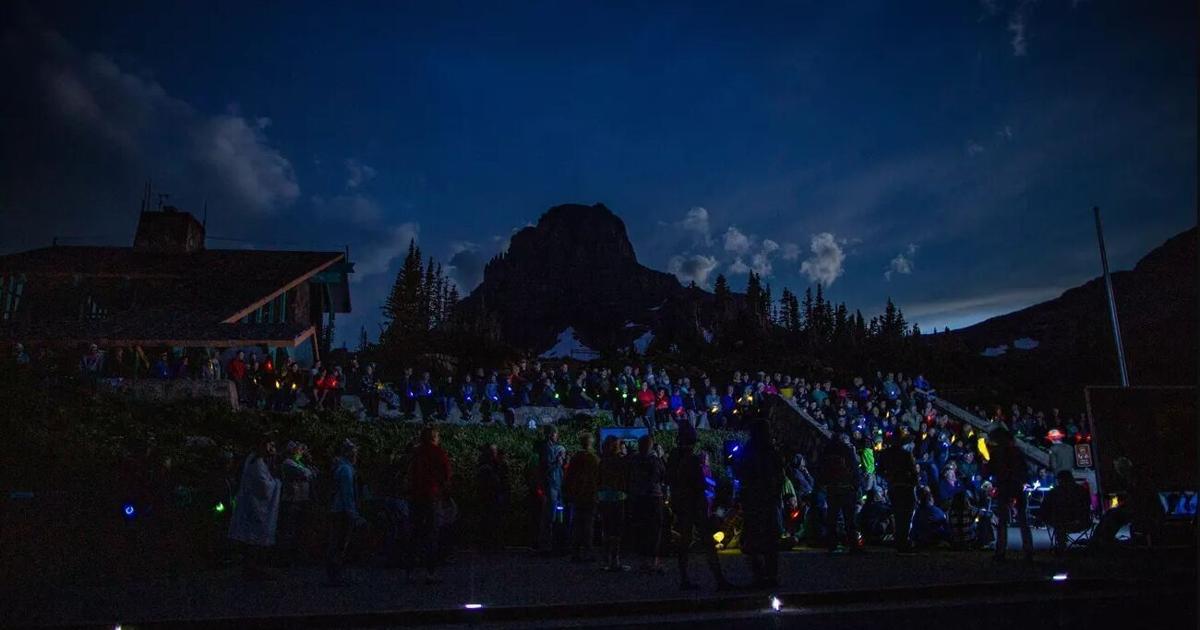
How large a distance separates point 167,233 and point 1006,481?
32450 mm

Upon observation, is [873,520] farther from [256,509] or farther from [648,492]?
[256,509]

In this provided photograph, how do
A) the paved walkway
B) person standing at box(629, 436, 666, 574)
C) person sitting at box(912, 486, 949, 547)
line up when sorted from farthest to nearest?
person sitting at box(912, 486, 949, 547) → person standing at box(629, 436, 666, 574) → the paved walkway

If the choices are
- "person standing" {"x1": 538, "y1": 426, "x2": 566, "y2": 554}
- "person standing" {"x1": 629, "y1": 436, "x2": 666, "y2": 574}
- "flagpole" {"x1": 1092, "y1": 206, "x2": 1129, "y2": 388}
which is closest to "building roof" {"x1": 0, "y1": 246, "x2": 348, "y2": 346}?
"person standing" {"x1": 538, "y1": 426, "x2": 566, "y2": 554}

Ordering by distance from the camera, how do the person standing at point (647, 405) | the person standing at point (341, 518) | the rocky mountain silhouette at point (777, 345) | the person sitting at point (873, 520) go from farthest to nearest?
the rocky mountain silhouette at point (777, 345), the person standing at point (647, 405), the person sitting at point (873, 520), the person standing at point (341, 518)

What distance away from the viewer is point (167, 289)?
26125 mm

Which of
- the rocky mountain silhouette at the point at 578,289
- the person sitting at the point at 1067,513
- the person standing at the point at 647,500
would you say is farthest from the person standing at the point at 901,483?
the rocky mountain silhouette at the point at 578,289

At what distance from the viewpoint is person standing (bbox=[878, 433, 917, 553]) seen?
10836 mm

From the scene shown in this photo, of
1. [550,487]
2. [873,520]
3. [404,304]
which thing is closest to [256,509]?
[550,487]

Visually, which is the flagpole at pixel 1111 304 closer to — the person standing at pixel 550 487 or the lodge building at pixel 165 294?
the person standing at pixel 550 487

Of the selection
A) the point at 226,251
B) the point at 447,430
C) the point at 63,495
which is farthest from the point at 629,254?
the point at 63,495

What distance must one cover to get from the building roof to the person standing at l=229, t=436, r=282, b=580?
477 inches

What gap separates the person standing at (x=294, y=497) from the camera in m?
9.35

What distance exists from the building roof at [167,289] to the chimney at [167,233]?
0.62 meters

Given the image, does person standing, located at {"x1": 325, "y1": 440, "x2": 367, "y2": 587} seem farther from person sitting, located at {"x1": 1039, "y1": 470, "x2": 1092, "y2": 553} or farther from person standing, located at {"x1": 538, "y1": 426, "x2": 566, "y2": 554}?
person sitting, located at {"x1": 1039, "y1": 470, "x2": 1092, "y2": 553}
